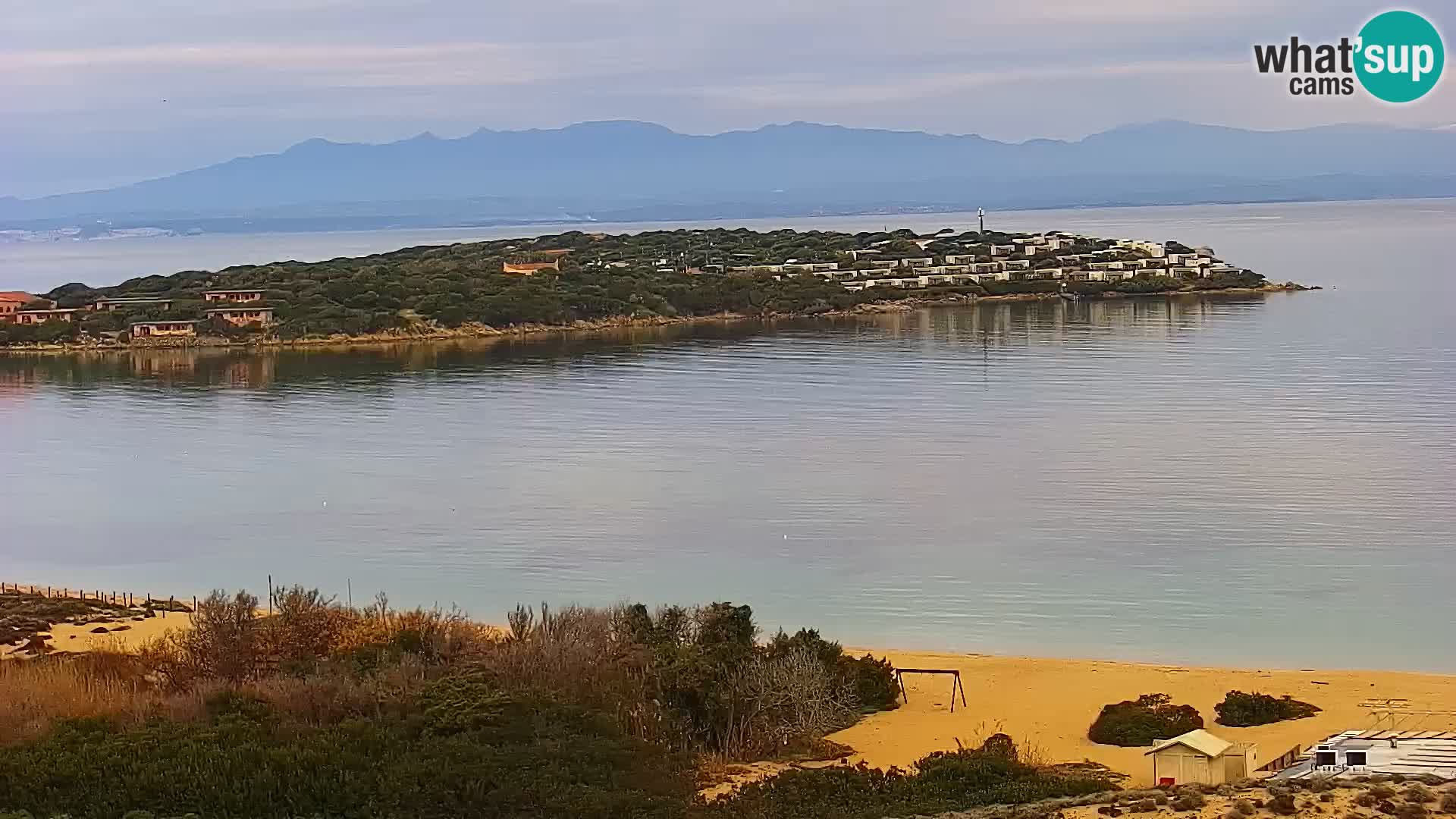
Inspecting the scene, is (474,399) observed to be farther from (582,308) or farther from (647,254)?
(647,254)

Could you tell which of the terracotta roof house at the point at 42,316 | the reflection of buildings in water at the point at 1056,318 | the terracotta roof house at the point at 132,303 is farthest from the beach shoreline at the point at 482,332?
the terracotta roof house at the point at 132,303

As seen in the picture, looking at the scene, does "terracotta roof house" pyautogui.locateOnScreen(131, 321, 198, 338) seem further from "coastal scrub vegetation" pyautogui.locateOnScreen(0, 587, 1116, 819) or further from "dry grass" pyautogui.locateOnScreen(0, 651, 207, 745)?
"dry grass" pyautogui.locateOnScreen(0, 651, 207, 745)

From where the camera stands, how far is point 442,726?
8.08 meters

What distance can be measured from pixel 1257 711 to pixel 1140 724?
1.06 meters

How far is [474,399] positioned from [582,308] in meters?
19.1

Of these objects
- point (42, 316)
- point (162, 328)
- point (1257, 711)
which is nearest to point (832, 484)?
point (1257, 711)

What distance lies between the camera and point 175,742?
756cm

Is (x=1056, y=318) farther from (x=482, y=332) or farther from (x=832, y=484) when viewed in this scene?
(x=832, y=484)

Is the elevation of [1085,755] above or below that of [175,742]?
below

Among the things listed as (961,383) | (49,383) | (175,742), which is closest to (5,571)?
(175,742)

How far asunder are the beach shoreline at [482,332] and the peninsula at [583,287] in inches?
4.9

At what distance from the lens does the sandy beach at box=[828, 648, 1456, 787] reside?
10367 millimetres

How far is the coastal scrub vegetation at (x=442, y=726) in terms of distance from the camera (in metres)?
7.30

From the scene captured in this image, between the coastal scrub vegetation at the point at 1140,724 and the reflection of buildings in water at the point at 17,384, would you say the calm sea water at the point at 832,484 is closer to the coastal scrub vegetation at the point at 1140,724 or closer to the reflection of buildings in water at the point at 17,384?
the reflection of buildings in water at the point at 17,384
